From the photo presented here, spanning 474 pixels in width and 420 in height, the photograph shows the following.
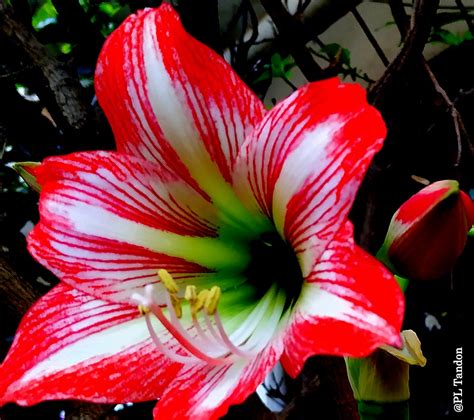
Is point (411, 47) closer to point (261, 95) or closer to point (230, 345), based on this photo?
point (230, 345)

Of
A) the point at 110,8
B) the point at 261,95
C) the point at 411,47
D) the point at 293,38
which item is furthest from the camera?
the point at 110,8

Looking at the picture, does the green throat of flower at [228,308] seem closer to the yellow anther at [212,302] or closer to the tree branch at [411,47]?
the yellow anther at [212,302]

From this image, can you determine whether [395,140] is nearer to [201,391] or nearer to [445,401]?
[445,401]

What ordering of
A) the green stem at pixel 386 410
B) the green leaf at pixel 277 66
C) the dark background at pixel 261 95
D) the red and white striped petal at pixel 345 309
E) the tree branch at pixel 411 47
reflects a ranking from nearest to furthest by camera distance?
the red and white striped petal at pixel 345 309
the green stem at pixel 386 410
the tree branch at pixel 411 47
the dark background at pixel 261 95
the green leaf at pixel 277 66

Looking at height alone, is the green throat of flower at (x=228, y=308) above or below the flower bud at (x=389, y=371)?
above

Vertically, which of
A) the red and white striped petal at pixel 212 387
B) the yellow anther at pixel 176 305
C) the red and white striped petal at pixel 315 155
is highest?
the red and white striped petal at pixel 315 155

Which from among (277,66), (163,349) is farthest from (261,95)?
(163,349)

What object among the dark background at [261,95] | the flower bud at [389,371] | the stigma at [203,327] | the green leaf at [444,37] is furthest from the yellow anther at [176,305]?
the green leaf at [444,37]
